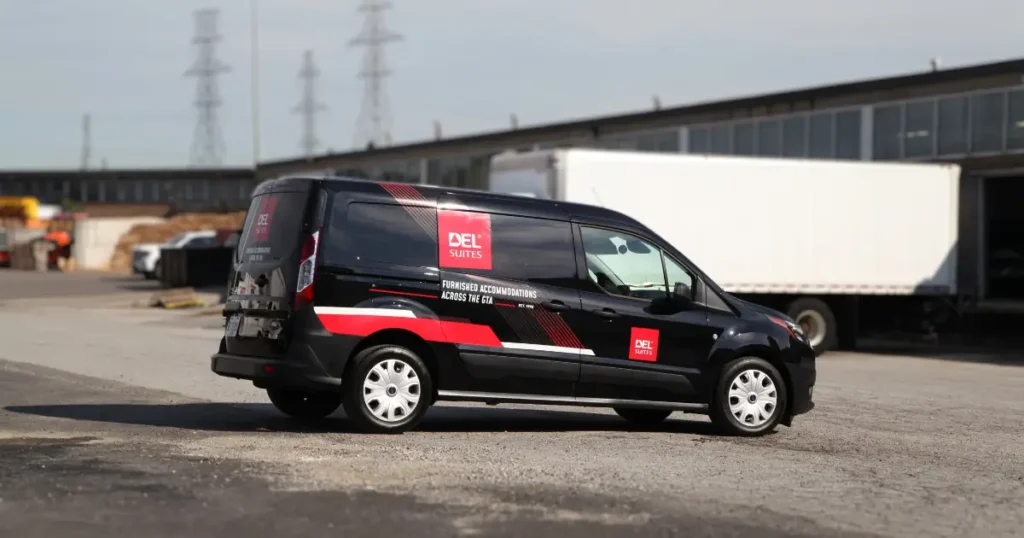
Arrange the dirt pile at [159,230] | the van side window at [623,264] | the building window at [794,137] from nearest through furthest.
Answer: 1. the van side window at [623,264]
2. the building window at [794,137]
3. the dirt pile at [159,230]

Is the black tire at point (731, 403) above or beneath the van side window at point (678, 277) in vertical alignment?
beneath

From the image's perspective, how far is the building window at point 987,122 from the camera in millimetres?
29875

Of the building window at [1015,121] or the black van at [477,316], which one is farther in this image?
the building window at [1015,121]

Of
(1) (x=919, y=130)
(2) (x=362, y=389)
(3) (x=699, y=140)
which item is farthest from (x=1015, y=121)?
(2) (x=362, y=389)

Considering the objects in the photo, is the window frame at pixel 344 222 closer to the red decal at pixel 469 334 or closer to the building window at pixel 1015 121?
the red decal at pixel 469 334

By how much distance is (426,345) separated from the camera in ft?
36.9

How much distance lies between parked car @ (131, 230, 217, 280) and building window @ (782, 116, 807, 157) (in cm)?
2215

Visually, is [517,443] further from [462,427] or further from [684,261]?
[684,261]

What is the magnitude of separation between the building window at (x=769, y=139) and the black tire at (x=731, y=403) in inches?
939

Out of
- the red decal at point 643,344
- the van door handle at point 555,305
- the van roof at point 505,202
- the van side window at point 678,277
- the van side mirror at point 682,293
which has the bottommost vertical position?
the red decal at point 643,344

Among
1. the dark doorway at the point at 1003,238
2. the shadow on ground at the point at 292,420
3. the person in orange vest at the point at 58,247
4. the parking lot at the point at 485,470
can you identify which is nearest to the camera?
the parking lot at the point at 485,470

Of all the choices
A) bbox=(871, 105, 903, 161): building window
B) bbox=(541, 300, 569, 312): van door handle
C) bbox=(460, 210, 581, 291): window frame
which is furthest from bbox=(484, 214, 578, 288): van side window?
bbox=(871, 105, 903, 161): building window

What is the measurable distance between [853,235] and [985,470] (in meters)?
15.7

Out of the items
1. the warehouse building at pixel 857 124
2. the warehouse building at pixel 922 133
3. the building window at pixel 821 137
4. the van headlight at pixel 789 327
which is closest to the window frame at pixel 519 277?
the van headlight at pixel 789 327
